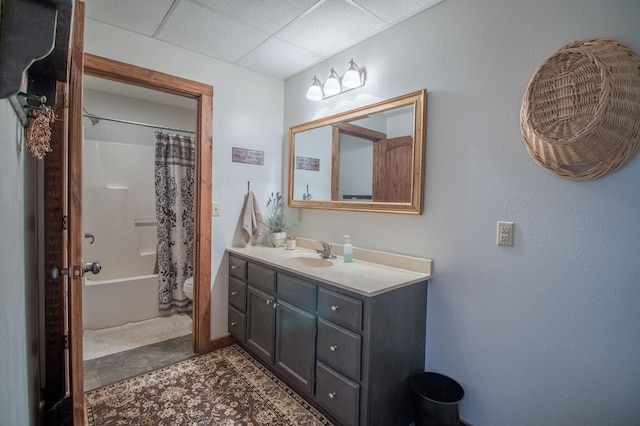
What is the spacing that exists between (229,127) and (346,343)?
79.0 inches

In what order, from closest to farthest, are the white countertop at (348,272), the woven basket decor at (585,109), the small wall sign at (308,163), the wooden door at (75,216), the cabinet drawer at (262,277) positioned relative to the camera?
the woven basket decor at (585,109) < the wooden door at (75,216) < the white countertop at (348,272) < the cabinet drawer at (262,277) < the small wall sign at (308,163)

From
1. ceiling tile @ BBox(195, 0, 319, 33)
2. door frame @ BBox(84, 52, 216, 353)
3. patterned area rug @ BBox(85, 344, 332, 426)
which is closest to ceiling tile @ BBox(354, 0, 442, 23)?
ceiling tile @ BBox(195, 0, 319, 33)

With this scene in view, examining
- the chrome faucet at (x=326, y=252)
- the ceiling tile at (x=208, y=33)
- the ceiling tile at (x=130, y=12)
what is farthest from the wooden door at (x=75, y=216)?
the chrome faucet at (x=326, y=252)

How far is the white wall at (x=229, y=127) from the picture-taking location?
2375mm

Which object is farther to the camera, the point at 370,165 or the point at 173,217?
the point at 173,217

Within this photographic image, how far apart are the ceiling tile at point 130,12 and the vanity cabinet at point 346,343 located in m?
1.81

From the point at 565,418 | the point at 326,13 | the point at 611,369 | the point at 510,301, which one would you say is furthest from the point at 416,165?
the point at 565,418

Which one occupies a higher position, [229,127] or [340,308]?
[229,127]

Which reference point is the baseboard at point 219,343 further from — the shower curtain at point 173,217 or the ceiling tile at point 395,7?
the ceiling tile at point 395,7

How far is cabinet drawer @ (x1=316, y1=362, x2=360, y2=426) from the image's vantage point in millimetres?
1557

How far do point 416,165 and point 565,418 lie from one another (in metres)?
1.42

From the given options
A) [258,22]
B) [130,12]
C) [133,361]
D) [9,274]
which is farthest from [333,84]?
[133,361]

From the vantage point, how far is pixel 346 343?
160cm

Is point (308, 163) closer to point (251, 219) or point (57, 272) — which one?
point (251, 219)
